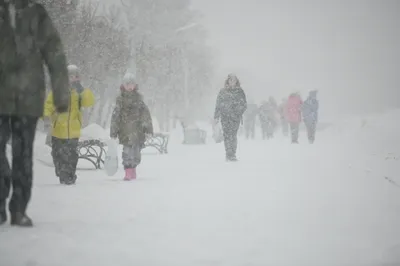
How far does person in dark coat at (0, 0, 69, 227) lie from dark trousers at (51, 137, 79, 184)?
317cm

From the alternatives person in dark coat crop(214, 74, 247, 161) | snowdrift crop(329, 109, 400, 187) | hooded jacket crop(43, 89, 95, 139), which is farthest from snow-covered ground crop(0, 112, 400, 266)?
person in dark coat crop(214, 74, 247, 161)

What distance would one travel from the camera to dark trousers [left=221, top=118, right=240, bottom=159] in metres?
11.5

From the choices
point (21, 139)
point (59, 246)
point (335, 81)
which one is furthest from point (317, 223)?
point (335, 81)

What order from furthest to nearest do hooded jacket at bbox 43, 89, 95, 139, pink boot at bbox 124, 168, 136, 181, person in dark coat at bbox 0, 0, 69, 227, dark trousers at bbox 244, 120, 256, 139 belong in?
dark trousers at bbox 244, 120, 256, 139 → pink boot at bbox 124, 168, 136, 181 → hooded jacket at bbox 43, 89, 95, 139 → person in dark coat at bbox 0, 0, 69, 227

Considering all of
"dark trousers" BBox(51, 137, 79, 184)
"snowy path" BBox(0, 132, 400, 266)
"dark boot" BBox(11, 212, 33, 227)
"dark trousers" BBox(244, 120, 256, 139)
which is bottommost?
"snowy path" BBox(0, 132, 400, 266)

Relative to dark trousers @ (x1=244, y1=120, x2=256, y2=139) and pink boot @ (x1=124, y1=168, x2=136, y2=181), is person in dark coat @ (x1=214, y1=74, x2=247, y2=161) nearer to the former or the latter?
pink boot @ (x1=124, y1=168, x2=136, y2=181)

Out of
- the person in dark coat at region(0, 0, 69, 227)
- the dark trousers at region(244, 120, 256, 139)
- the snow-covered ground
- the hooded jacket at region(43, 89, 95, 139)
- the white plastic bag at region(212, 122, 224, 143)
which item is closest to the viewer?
the snow-covered ground

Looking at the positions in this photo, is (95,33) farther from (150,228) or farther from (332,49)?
(332,49)

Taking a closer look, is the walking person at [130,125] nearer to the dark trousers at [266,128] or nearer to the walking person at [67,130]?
the walking person at [67,130]

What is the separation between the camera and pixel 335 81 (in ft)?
474

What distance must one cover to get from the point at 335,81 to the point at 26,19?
149 meters

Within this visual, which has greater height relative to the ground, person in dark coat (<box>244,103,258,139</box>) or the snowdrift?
person in dark coat (<box>244,103,258,139</box>)

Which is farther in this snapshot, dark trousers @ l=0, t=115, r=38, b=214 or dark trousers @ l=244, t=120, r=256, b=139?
dark trousers @ l=244, t=120, r=256, b=139

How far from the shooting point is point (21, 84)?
13.4 feet
